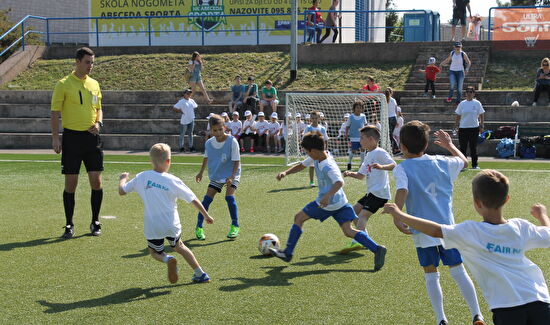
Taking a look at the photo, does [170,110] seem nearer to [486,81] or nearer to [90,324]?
[486,81]

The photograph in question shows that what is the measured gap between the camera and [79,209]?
417 inches

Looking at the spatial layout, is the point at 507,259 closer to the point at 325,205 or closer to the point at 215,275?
the point at 325,205

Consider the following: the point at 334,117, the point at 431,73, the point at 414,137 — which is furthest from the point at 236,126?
the point at 414,137

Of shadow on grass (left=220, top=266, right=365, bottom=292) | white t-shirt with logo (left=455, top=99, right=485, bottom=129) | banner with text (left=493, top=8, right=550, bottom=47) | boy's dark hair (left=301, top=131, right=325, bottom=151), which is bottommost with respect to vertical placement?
shadow on grass (left=220, top=266, right=365, bottom=292)

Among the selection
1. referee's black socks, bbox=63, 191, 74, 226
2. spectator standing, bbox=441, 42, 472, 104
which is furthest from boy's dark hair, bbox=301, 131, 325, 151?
spectator standing, bbox=441, 42, 472, 104

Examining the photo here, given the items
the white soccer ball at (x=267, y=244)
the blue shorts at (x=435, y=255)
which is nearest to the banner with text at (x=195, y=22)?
the white soccer ball at (x=267, y=244)

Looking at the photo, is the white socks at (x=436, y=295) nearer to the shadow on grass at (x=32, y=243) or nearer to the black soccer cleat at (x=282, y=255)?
the black soccer cleat at (x=282, y=255)

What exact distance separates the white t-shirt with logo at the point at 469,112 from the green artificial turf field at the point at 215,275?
15.7ft

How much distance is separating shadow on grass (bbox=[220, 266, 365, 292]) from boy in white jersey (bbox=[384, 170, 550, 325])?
2.84 m

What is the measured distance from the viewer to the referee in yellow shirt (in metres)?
8.31

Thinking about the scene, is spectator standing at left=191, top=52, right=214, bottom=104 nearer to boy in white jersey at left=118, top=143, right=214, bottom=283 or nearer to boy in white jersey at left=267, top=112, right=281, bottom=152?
boy in white jersey at left=267, top=112, right=281, bottom=152

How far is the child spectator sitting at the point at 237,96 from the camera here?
874 inches

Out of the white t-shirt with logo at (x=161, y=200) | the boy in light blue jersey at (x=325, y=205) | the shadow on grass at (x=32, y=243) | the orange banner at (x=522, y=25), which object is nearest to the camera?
the white t-shirt with logo at (x=161, y=200)

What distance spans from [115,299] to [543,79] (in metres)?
18.5
